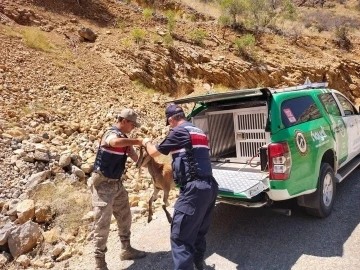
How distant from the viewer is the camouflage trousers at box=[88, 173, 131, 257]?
3.62 m

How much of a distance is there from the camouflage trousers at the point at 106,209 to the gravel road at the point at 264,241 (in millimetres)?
429

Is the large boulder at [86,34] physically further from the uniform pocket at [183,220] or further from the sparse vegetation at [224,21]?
the uniform pocket at [183,220]

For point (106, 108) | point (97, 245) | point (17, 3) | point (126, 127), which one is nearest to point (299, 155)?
point (126, 127)

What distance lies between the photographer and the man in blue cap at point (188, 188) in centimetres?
311

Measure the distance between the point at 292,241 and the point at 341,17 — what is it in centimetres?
3445

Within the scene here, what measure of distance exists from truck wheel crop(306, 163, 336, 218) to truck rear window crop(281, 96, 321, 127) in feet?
2.45

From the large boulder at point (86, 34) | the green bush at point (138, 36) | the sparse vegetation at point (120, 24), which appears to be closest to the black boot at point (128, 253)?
the large boulder at point (86, 34)

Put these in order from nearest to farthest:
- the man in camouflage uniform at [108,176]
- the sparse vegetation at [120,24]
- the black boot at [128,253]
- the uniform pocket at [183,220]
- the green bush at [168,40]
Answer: the uniform pocket at [183,220] → the man in camouflage uniform at [108,176] → the black boot at [128,253] → the green bush at [168,40] → the sparse vegetation at [120,24]

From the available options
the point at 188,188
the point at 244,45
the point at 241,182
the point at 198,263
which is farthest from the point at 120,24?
the point at 198,263

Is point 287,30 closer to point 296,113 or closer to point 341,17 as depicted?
point 341,17

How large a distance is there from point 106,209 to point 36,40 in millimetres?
9314

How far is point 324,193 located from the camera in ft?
14.9

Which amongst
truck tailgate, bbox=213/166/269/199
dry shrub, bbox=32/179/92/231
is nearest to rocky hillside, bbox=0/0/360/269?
dry shrub, bbox=32/179/92/231

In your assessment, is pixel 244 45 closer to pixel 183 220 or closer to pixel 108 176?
pixel 108 176
